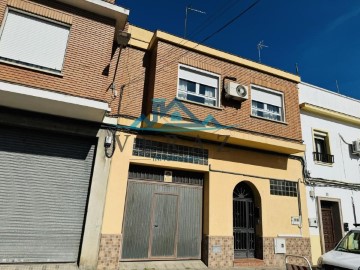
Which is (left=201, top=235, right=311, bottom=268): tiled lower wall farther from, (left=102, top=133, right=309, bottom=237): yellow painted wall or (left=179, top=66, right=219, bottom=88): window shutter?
(left=179, top=66, right=219, bottom=88): window shutter

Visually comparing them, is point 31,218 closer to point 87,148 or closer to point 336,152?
point 87,148

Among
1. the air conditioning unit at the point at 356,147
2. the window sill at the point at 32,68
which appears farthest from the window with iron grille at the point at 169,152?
the air conditioning unit at the point at 356,147

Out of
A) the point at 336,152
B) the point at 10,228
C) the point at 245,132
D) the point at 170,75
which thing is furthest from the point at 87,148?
the point at 336,152

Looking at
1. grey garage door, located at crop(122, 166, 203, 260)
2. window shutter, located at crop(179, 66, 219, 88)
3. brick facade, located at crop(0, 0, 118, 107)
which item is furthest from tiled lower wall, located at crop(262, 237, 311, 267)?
brick facade, located at crop(0, 0, 118, 107)

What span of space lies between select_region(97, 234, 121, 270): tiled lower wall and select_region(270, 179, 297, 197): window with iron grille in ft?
21.0

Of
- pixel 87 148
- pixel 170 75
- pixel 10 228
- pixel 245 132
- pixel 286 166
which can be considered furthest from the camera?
pixel 286 166

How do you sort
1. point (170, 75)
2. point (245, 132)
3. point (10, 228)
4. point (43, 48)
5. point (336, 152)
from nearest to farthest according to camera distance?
point (10, 228)
point (43, 48)
point (170, 75)
point (245, 132)
point (336, 152)

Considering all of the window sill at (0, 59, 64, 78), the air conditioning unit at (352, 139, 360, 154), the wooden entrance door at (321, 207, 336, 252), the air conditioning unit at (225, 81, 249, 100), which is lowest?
the wooden entrance door at (321, 207, 336, 252)

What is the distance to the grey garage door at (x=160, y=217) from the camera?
8930 millimetres

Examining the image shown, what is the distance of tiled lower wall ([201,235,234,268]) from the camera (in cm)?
941

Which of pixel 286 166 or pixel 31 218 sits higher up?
pixel 286 166

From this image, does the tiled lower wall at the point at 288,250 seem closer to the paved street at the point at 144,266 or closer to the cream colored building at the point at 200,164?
the cream colored building at the point at 200,164

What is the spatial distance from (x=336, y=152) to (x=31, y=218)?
13.4 m

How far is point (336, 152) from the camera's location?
13695mm
